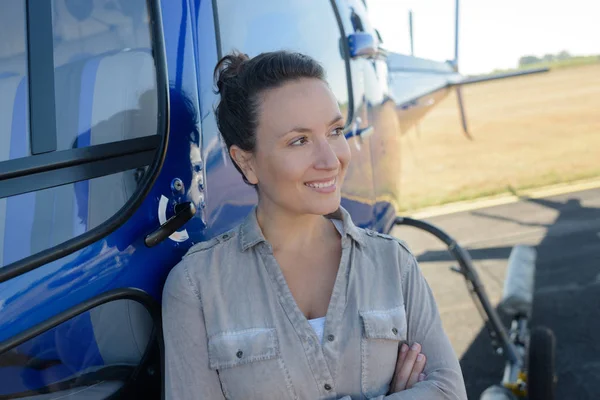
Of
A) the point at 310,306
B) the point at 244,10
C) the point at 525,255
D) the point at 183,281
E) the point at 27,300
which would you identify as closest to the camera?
the point at 27,300

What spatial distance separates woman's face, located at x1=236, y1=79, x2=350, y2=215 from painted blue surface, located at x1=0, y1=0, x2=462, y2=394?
0.59 ft

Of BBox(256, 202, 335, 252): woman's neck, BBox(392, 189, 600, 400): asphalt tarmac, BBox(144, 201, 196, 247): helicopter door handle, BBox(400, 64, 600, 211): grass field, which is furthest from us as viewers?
BBox(400, 64, 600, 211): grass field

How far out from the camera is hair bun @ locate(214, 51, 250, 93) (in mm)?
1508

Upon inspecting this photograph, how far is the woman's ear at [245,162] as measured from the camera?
1.54m

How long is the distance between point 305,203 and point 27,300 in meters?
0.64

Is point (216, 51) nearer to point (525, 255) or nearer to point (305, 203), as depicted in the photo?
point (305, 203)

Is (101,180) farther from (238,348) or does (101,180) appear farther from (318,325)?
(318,325)

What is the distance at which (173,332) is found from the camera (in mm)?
1349

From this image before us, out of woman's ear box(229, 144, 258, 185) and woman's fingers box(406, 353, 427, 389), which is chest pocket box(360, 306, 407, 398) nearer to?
woman's fingers box(406, 353, 427, 389)

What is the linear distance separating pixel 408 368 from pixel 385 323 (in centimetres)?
12

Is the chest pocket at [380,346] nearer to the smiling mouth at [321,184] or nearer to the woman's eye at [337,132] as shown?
the smiling mouth at [321,184]

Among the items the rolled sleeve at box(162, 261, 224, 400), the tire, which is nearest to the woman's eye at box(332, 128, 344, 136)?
the rolled sleeve at box(162, 261, 224, 400)

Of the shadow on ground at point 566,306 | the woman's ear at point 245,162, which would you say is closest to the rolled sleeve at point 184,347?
the woman's ear at point 245,162

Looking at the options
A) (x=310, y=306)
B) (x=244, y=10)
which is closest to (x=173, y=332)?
(x=310, y=306)
